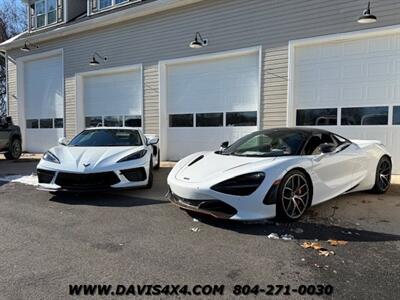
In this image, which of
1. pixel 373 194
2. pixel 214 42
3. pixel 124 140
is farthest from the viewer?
pixel 214 42

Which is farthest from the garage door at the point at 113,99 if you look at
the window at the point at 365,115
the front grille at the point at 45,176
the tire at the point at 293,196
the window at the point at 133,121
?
the tire at the point at 293,196

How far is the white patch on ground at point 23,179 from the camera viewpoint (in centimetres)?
816

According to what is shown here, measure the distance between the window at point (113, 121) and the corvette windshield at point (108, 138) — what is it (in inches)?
232

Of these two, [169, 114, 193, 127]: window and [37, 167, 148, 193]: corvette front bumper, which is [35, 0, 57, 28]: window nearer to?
[169, 114, 193, 127]: window

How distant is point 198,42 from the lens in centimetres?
1098

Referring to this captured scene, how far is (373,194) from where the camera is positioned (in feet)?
21.6

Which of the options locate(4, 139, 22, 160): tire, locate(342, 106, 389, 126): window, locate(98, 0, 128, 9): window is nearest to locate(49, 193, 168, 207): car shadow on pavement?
locate(342, 106, 389, 126): window

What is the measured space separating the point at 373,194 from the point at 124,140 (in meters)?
4.83

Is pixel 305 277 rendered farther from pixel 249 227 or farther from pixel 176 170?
pixel 176 170

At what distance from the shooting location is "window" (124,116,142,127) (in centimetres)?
1331

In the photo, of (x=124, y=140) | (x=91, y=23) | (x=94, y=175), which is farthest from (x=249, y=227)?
(x=91, y=23)

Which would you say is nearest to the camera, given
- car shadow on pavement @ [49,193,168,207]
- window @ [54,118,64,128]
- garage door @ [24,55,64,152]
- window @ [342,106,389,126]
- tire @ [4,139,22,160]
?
car shadow on pavement @ [49,193,168,207]

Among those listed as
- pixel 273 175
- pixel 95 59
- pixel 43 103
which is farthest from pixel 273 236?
pixel 43 103

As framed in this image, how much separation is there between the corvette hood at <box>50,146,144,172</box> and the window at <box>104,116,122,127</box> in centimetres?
690
